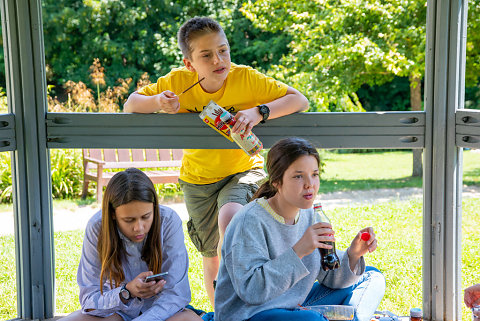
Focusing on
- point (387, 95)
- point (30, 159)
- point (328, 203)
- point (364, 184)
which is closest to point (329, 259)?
point (30, 159)

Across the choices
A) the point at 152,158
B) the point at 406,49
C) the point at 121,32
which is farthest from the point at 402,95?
the point at 152,158

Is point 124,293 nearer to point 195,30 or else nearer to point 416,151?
point 195,30

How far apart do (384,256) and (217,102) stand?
2.88 meters

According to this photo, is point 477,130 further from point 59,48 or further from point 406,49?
point 59,48

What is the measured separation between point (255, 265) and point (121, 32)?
9.12m

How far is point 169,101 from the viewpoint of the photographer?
8.71 ft

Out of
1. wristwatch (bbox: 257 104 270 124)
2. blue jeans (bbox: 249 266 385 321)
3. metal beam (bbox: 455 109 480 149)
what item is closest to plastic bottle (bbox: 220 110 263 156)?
wristwatch (bbox: 257 104 270 124)

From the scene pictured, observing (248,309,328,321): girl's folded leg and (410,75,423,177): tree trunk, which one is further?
(410,75,423,177): tree trunk

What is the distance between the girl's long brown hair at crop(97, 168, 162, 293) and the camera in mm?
2410

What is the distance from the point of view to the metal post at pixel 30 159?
9.47 ft

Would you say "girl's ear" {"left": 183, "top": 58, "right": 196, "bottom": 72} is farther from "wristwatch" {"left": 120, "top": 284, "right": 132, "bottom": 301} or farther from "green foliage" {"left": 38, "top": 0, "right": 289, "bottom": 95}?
"green foliage" {"left": 38, "top": 0, "right": 289, "bottom": 95}

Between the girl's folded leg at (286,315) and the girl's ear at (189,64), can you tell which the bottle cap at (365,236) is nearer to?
the girl's folded leg at (286,315)

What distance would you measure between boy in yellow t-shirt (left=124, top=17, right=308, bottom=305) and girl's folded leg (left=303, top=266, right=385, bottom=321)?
1.62 feet

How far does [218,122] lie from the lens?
258cm
